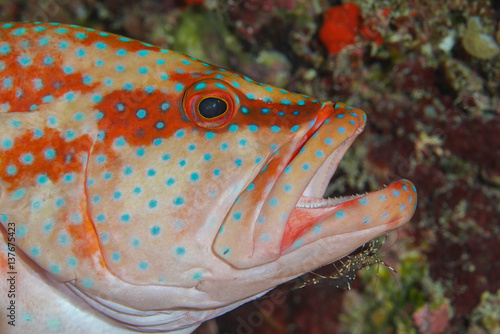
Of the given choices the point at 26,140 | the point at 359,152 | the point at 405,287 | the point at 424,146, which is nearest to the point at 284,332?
the point at 405,287

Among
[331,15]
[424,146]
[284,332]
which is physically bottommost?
[284,332]

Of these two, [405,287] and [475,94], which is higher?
[475,94]

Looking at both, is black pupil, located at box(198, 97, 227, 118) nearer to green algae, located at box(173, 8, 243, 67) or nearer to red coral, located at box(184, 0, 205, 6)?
green algae, located at box(173, 8, 243, 67)

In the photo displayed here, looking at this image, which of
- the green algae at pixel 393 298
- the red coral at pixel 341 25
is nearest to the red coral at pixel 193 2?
the red coral at pixel 341 25

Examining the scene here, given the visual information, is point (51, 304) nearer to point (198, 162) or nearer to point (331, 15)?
point (198, 162)

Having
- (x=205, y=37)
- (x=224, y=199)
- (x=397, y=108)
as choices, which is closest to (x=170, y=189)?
(x=224, y=199)

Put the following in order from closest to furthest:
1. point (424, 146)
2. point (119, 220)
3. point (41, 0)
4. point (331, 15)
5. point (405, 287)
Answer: point (119, 220) → point (331, 15) → point (424, 146) → point (405, 287) → point (41, 0)

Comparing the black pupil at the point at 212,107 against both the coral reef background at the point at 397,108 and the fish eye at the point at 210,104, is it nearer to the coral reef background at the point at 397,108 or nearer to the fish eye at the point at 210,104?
the fish eye at the point at 210,104

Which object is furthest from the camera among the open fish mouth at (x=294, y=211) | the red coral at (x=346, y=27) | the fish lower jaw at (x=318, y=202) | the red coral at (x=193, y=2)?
the red coral at (x=193, y=2)
